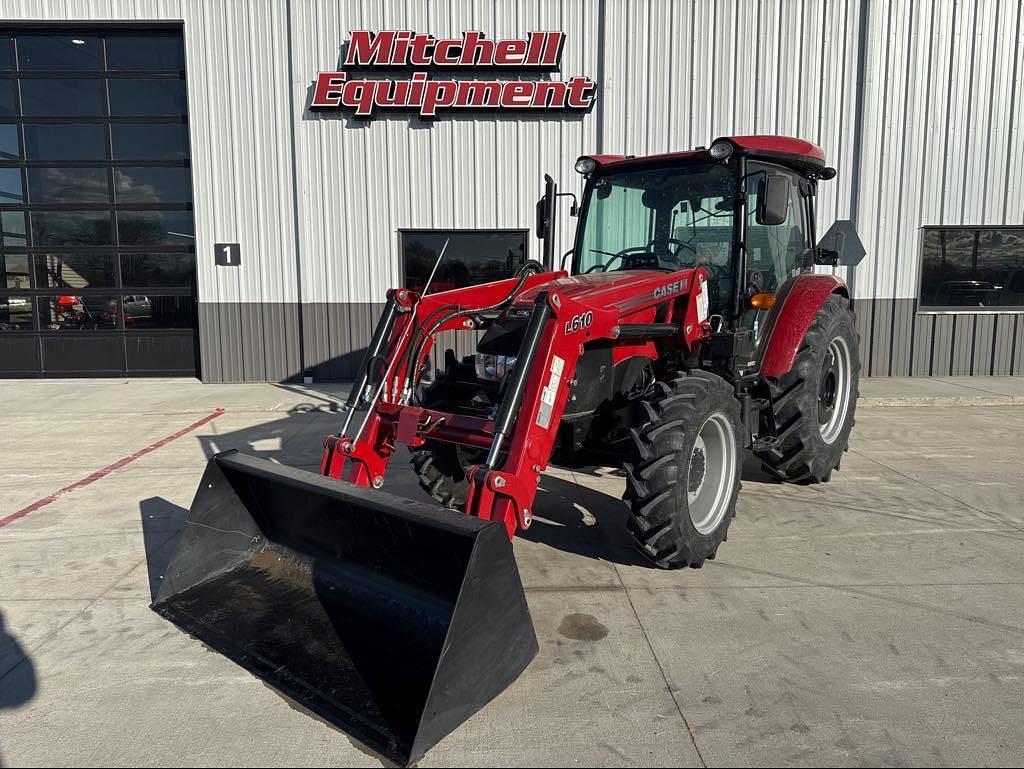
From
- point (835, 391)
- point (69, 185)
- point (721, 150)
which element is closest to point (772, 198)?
point (721, 150)

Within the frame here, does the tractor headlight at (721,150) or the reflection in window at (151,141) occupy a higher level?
the reflection in window at (151,141)

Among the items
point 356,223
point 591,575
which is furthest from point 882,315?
point 591,575

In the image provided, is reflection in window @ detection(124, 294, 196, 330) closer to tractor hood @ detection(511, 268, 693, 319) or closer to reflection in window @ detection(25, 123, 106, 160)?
reflection in window @ detection(25, 123, 106, 160)

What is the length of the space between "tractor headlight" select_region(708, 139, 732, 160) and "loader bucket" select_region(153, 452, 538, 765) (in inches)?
113

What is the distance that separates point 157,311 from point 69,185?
2.58 meters

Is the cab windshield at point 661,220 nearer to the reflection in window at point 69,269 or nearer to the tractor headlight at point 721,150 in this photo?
the tractor headlight at point 721,150

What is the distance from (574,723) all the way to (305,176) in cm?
1000

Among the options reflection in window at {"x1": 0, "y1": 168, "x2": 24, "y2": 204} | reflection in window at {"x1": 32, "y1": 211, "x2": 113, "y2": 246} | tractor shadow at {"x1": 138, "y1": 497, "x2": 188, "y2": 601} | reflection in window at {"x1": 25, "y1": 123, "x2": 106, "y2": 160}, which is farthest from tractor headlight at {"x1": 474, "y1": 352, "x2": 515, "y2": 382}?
reflection in window at {"x1": 0, "y1": 168, "x2": 24, "y2": 204}

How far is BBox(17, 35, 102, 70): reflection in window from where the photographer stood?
11.2 metres

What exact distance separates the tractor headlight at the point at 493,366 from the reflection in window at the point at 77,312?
9.93 m

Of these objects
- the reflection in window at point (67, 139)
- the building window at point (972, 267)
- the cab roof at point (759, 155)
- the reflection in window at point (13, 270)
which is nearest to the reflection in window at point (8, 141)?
the reflection in window at point (67, 139)

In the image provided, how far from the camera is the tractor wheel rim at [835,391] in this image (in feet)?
18.8

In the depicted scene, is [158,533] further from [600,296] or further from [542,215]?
[542,215]

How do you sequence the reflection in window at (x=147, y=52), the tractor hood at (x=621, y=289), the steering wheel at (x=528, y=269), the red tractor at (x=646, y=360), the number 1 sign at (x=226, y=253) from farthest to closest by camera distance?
the reflection in window at (x=147, y=52), the number 1 sign at (x=226, y=253), the steering wheel at (x=528, y=269), the tractor hood at (x=621, y=289), the red tractor at (x=646, y=360)
